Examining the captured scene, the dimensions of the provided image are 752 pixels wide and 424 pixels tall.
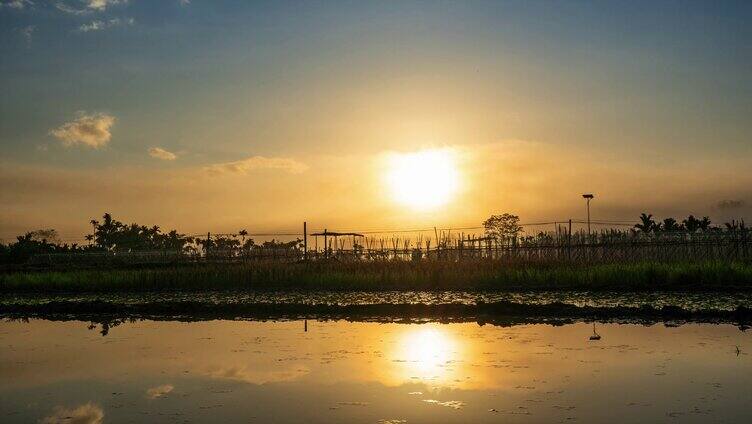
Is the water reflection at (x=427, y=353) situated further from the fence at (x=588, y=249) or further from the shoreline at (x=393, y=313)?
the fence at (x=588, y=249)

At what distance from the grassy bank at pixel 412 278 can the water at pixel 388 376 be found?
8844 millimetres

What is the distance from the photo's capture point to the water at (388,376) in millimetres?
7215

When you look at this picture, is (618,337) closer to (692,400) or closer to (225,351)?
(692,400)

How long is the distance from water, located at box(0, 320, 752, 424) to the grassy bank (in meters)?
8.84

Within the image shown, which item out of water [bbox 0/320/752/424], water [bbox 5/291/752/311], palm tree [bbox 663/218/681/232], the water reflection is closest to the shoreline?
water [bbox 5/291/752/311]

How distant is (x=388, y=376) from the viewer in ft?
29.6

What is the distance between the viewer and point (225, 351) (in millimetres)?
11703

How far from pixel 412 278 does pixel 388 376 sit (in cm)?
1578

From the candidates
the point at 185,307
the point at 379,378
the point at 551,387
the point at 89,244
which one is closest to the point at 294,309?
the point at 185,307

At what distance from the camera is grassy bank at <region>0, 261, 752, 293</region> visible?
21.5 meters

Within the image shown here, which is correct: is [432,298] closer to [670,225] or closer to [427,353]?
[427,353]

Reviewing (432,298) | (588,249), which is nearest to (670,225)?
(588,249)

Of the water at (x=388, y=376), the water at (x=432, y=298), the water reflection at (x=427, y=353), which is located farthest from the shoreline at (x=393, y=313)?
the water reflection at (x=427, y=353)

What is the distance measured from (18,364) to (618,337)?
9.92 meters
